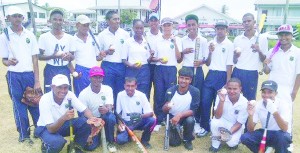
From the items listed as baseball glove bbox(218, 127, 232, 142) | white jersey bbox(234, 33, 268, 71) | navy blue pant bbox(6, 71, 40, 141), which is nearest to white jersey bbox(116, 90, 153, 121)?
baseball glove bbox(218, 127, 232, 142)

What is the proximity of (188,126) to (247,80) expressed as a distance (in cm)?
154

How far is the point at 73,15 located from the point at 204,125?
54.5 meters

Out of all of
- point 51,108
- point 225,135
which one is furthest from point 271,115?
point 51,108

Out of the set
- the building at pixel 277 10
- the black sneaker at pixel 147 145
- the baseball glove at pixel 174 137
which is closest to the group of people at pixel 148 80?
the black sneaker at pixel 147 145

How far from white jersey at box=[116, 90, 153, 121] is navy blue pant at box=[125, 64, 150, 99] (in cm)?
63

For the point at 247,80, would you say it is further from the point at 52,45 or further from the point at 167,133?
the point at 52,45

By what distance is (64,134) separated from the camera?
17.9ft

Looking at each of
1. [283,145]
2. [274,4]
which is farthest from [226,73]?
[274,4]

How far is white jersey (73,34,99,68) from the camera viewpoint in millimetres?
6104

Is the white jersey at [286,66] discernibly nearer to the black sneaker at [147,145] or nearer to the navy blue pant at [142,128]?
the navy blue pant at [142,128]

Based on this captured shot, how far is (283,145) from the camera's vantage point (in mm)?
5043

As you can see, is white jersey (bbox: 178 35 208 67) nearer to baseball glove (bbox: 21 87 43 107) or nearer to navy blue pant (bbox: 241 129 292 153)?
navy blue pant (bbox: 241 129 292 153)

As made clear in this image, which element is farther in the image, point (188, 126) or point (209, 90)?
point (209, 90)

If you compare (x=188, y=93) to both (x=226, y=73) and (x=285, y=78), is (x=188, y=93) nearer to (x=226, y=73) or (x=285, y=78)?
(x=226, y=73)
